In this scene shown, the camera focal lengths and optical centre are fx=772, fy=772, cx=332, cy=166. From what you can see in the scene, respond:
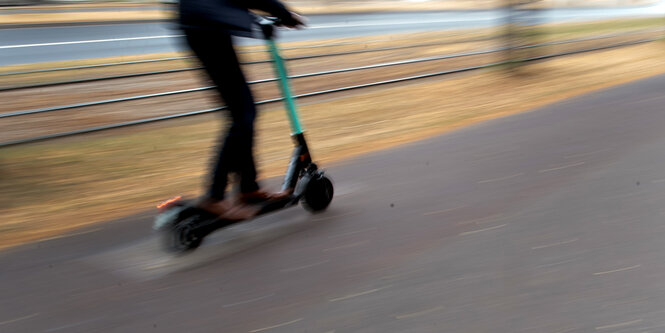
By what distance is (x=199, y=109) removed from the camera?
9.23 metres

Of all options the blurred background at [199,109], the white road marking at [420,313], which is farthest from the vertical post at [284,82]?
the white road marking at [420,313]

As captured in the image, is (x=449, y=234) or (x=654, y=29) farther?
(x=654, y=29)

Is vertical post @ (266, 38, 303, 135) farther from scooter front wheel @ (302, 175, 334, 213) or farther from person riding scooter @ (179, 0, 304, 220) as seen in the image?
scooter front wheel @ (302, 175, 334, 213)

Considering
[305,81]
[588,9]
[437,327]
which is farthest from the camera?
[588,9]

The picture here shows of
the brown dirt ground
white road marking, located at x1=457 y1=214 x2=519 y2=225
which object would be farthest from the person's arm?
the brown dirt ground

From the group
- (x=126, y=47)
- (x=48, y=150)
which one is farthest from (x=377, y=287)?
(x=126, y=47)

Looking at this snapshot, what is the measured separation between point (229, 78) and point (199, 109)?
528cm

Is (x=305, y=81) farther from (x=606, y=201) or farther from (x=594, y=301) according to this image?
(x=594, y=301)

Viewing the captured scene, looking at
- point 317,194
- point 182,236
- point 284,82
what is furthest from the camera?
point 317,194

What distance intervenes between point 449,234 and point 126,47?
42.1ft

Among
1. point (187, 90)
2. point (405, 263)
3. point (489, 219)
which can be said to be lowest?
→ point (187, 90)

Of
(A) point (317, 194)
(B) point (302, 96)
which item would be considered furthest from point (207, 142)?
(A) point (317, 194)

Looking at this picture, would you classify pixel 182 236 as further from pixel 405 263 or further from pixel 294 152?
pixel 405 263

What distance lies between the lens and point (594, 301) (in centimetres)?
327
